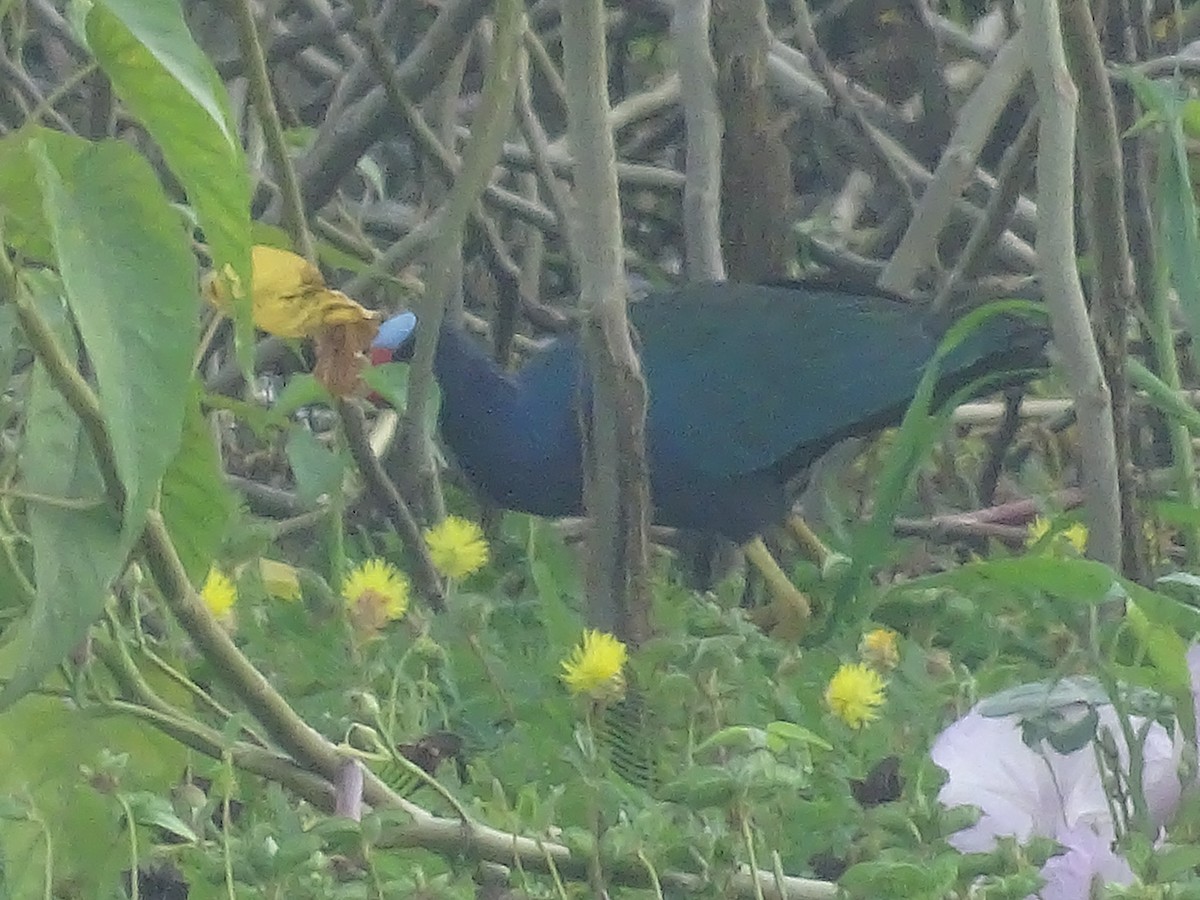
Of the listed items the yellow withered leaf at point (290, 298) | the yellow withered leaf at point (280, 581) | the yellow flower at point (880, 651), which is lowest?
the yellow withered leaf at point (280, 581)

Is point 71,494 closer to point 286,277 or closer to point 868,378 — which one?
point 286,277

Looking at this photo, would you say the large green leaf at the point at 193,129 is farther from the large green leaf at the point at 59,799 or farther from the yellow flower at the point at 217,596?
the yellow flower at the point at 217,596

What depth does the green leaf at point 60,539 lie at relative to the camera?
0.53 metres

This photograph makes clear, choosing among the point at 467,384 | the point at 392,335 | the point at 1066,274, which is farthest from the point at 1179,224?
the point at 467,384

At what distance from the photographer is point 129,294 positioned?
52 centimetres

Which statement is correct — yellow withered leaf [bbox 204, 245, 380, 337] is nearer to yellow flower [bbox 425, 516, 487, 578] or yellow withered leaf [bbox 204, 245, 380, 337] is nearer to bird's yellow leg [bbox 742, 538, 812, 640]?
yellow flower [bbox 425, 516, 487, 578]

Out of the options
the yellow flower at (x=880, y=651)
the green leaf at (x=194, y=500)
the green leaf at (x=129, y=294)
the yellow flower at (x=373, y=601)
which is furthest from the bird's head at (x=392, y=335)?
the green leaf at (x=129, y=294)

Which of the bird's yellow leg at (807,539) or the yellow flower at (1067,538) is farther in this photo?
the bird's yellow leg at (807,539)

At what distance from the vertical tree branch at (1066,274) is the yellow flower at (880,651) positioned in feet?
0.43

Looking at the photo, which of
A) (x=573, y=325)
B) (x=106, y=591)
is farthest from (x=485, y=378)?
(x=106, y=591)

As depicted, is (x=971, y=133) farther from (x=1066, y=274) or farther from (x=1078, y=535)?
(x=1066, y=274)

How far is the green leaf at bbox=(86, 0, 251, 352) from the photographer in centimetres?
51

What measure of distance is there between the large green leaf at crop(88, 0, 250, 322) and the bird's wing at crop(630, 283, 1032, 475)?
126 centimetres

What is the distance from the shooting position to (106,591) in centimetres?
54
